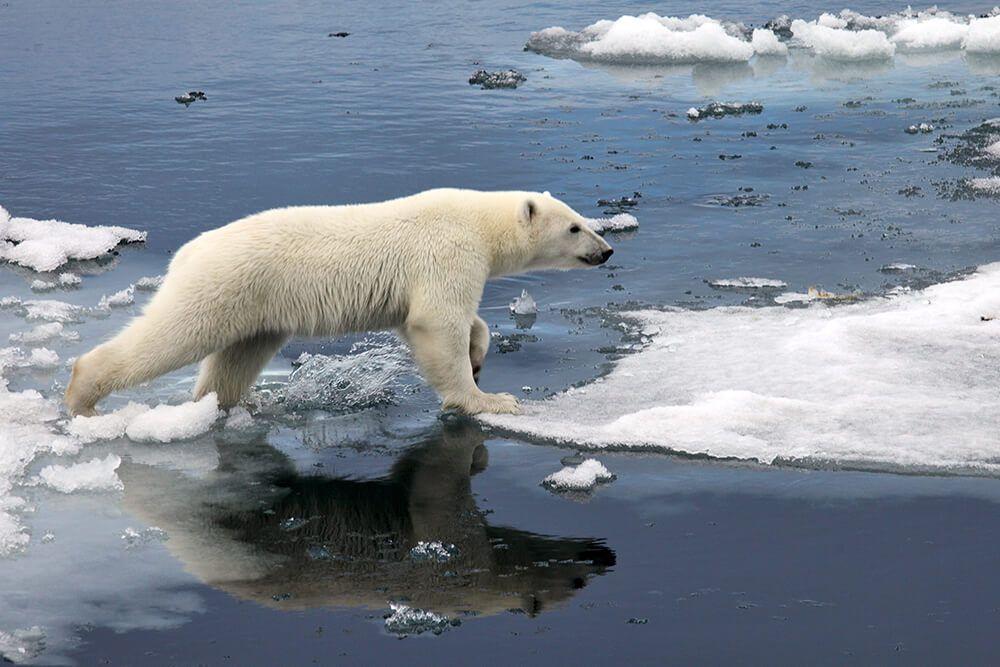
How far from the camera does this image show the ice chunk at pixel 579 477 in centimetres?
634

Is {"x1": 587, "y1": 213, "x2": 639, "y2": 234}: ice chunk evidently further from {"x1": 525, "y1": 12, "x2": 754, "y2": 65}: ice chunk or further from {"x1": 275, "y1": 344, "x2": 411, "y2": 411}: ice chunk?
{"x1": 525, "y1": 12, "x2": 754, "y2": 65}: ice chunk

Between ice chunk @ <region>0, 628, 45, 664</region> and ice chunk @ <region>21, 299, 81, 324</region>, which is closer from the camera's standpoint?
ice chunk @ <region>0, 628, 45, 664</region>

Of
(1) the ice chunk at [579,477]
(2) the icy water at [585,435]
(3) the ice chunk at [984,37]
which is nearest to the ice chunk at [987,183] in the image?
(2) the icy water at [585,435]

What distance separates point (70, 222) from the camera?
11.9m

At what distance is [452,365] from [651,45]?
44.6ft

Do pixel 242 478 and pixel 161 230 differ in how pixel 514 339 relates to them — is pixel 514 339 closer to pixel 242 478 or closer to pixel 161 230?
pixel 242 478

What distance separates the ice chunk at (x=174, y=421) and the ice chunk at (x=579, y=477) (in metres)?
1.94

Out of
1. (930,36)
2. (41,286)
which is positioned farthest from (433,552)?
(930,36)

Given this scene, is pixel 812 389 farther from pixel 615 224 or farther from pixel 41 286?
pixel 41 286

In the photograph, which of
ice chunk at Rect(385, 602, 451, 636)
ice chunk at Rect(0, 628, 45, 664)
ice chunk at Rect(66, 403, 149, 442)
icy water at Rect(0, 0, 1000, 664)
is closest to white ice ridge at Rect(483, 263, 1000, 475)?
icy water at Rect(0, 0, 1000, 664)

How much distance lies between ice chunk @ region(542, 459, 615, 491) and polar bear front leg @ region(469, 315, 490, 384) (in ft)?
4.91

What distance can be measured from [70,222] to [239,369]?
5.10 metres

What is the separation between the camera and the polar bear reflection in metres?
5.23

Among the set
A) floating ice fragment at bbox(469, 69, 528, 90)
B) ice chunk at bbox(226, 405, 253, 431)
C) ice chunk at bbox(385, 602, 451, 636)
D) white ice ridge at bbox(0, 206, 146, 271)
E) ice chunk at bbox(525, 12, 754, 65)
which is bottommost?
ice chunk at bbox(226, 405, 253, 431)
